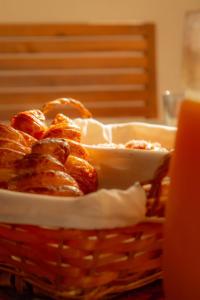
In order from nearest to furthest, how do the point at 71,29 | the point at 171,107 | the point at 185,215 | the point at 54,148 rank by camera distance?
the point at 185,215, the point at 54,148, the point at 171,107, the point at 71,29

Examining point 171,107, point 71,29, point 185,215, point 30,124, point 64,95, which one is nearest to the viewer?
point 185,215

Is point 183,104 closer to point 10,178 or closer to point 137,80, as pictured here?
point 10,178

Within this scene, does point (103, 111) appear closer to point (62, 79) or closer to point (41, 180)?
point (62, 79)

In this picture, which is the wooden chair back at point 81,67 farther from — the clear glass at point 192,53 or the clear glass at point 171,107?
the clear glass at point 192,53

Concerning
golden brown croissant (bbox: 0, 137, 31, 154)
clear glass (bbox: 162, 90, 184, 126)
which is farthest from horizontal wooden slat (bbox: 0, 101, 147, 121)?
golden brown croissant (bbox: 0, 137, 31, 154)

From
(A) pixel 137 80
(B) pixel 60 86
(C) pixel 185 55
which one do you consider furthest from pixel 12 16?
(C) pixel 185 55

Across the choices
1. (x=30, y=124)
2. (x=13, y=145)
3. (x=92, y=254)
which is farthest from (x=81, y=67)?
(x=92, y=254)

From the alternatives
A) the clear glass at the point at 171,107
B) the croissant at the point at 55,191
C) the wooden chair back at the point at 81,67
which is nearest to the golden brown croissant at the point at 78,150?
the croissant at the point at 55,191
